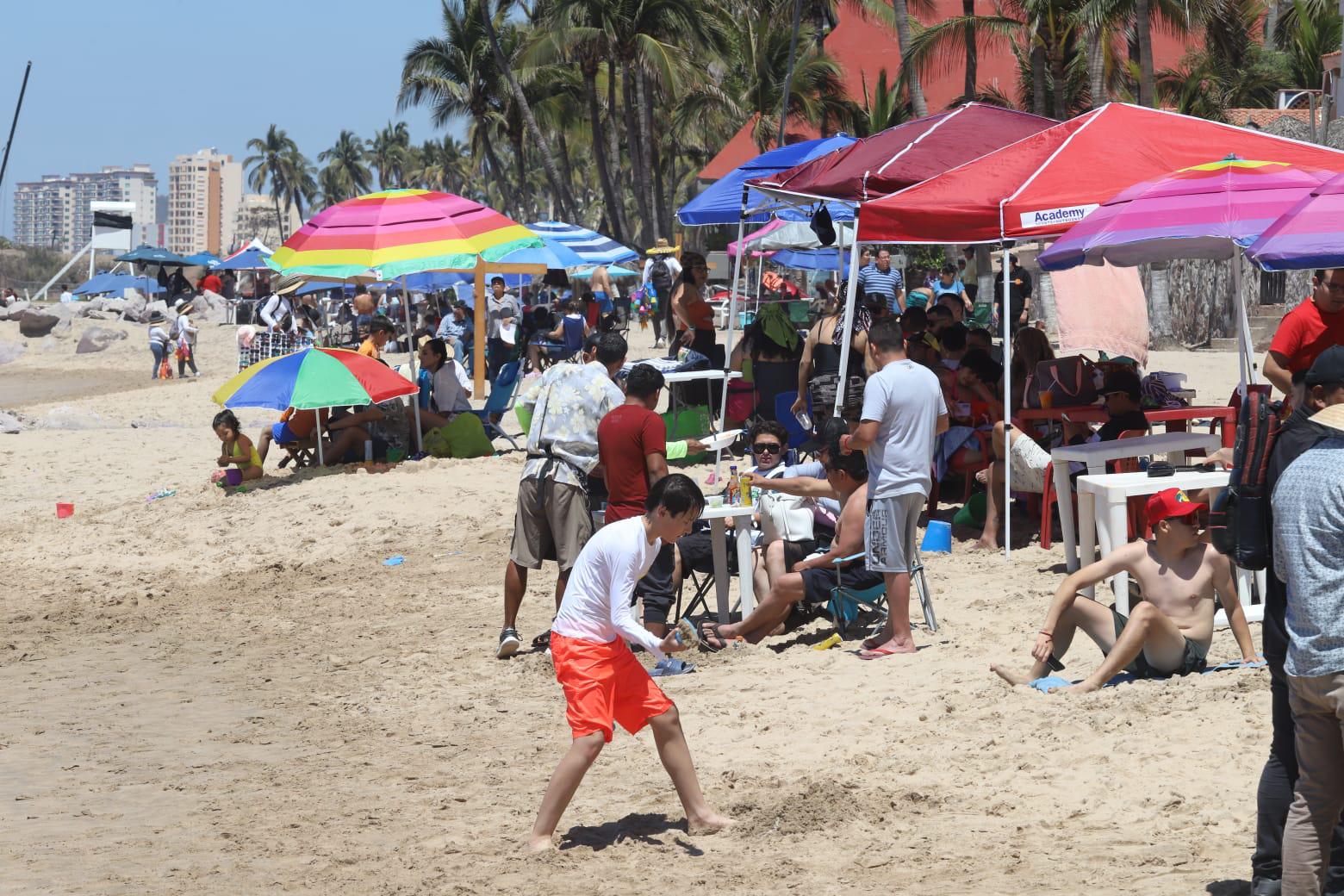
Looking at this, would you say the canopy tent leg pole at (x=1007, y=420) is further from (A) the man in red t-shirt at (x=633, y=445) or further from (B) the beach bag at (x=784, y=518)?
(A) the man in red t-shirt at (x=633, y=445)

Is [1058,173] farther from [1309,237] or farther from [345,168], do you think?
[345,168]

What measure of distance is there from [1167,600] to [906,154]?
499cm

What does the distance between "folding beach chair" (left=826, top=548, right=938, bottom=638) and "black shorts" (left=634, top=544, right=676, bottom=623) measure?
819 millimetres

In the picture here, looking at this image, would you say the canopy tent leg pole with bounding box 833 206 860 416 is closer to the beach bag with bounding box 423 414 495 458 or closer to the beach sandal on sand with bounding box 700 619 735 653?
the beach sandal on sand with bounding box 700 619 735 653

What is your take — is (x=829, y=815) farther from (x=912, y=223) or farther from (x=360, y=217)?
(x=360, y=217)

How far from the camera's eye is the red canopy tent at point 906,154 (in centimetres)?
995

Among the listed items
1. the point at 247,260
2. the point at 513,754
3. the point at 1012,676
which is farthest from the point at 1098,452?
the point at 247,260

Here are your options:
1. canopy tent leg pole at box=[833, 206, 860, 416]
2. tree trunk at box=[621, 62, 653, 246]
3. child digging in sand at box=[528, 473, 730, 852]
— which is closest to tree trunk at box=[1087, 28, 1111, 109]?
tree trunk at box=[621, 62, 653, 246]

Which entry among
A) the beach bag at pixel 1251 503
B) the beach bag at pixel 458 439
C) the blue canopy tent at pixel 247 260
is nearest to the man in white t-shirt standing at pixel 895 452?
the beach bag at pixel 1251 503

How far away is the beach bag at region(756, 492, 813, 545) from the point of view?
7766 mm

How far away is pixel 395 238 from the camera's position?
1295 cm

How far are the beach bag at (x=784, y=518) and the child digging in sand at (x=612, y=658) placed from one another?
8.91 ft

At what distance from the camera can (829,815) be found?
523 centimetres

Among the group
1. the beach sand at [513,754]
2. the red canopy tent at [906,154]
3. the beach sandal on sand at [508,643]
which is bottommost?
the beach sand at [513,754]
